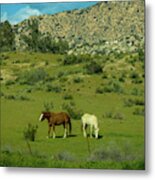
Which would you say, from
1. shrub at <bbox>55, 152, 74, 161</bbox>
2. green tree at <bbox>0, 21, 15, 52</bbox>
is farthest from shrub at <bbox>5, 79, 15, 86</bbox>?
shrub at <bbox>55, 152, 74, 161</bbox>

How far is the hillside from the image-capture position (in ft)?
7.38

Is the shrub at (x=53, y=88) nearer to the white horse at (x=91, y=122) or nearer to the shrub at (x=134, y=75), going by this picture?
the white horse at (x=91, y=122)

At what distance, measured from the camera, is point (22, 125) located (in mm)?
2320

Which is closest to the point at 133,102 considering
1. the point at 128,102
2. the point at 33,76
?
the point at 128,102

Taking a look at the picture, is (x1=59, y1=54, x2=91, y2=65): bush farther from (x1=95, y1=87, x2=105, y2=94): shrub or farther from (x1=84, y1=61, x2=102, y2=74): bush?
(x1=95, y1=87, x2=105, y2=94): shrub

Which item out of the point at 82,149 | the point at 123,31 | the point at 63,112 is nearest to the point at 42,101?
the point at 63,112

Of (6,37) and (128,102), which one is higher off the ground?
(6,37)

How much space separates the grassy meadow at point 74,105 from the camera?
2240 mm

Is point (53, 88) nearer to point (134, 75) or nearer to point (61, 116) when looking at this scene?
point (61, 116)

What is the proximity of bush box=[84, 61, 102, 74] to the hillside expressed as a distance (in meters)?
0.05

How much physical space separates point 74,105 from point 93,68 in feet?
0.55

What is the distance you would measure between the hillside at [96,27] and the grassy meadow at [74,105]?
5cm

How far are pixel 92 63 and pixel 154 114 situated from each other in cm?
32

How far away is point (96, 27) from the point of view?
2.29 meters
